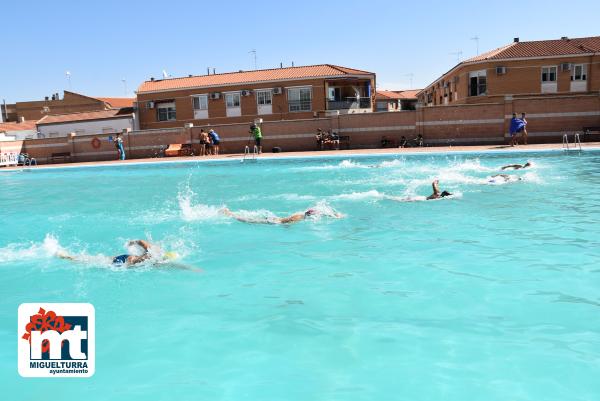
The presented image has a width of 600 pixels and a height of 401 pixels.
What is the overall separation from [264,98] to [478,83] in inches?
580

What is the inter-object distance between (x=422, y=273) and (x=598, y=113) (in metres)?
24.0

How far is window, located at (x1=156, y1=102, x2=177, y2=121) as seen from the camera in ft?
137

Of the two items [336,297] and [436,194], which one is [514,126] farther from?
[336,297]

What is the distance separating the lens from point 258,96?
130ft

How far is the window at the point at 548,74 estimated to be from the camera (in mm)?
34625

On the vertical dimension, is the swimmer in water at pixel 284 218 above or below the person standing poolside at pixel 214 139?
below

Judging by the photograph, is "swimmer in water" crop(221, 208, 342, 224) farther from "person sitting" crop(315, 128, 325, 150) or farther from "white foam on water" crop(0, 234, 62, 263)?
"person sitting" crop(315, 128, 325, 150)

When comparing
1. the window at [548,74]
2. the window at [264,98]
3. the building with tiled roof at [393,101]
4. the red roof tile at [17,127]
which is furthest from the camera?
the building with tiled roof at [393,101]

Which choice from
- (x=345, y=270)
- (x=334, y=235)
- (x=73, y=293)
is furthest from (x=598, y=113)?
(x=73, y=293)

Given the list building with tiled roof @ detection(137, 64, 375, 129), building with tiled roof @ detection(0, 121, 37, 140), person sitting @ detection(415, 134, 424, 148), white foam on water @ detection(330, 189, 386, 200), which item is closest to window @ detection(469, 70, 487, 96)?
building with tiled roof @ detection(137, 64, 375, 129)

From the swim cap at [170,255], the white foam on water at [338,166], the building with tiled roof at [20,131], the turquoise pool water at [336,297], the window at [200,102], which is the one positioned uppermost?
the window at [200,102]

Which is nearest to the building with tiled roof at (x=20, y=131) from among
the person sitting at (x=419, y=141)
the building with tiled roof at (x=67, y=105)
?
the building with tiled roof at (x=67, y=105)

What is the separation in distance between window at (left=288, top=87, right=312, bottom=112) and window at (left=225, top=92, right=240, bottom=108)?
155 inches

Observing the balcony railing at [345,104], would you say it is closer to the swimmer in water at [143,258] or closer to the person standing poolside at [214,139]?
the person standing poolside at [214,139]
